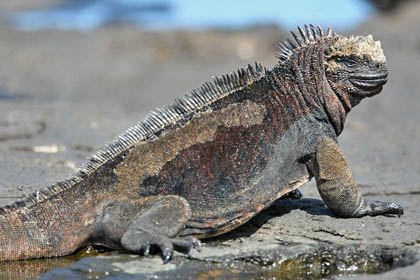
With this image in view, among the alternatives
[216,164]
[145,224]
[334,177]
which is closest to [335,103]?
[334,177]

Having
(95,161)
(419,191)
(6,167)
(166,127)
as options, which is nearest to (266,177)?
(166,127)

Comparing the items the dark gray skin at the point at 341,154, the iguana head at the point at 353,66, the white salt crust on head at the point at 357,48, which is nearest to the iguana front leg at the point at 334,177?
the dark gray skin at the point at 341,154

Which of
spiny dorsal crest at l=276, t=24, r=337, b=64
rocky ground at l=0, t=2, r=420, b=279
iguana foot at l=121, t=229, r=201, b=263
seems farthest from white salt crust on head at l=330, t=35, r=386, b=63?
iguana foot at l=121, t=229, r=201, b=263

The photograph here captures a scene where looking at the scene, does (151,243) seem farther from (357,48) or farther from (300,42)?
(357,48)

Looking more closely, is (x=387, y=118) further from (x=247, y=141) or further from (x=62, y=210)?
(x=62, y=210)

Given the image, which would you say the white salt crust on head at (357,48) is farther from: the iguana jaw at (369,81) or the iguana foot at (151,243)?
the iguana foot at (151,243)

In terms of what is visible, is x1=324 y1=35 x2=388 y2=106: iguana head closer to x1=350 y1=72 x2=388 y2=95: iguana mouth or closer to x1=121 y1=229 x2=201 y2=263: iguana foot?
x1=350 y1=72 x2=388 y2=95: iguana mouth
